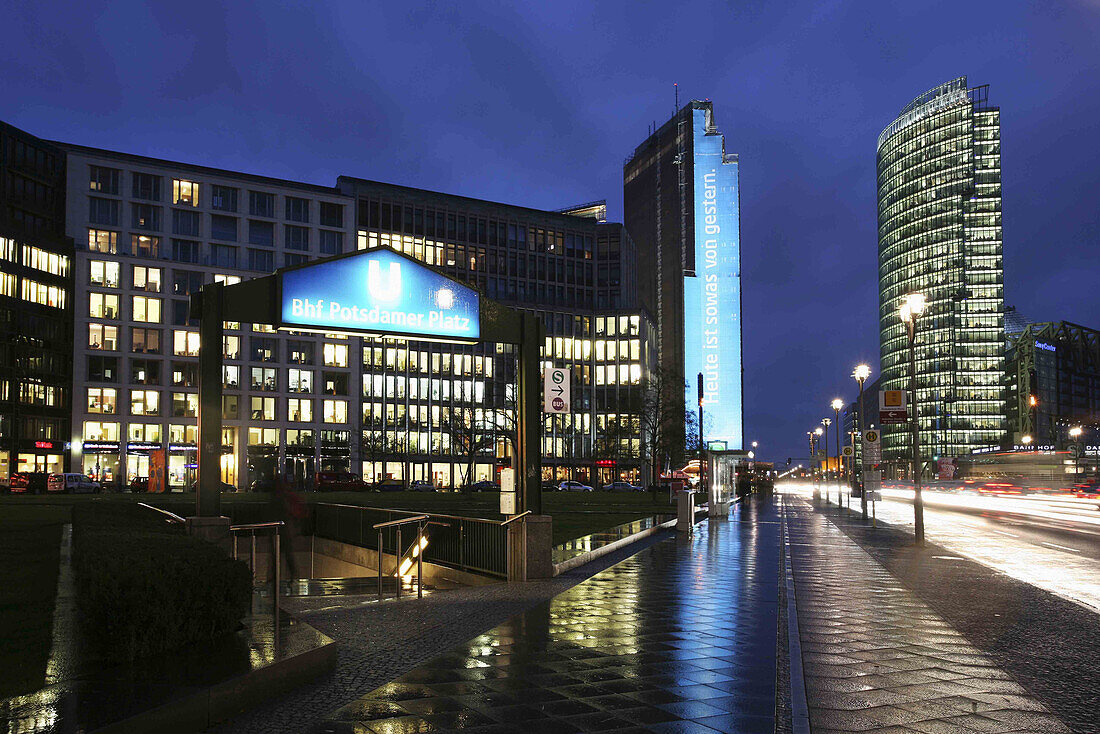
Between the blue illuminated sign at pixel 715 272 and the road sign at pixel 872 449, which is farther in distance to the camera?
the blue illuminated sign at pixel 715 272

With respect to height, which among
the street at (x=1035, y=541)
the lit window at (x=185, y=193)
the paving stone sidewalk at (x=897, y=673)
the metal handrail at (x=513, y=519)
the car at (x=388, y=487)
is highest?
the lit window at (x=185, y=193)

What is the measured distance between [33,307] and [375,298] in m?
74.2

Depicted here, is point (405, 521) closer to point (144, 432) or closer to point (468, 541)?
point (468, 541)

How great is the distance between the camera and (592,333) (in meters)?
114

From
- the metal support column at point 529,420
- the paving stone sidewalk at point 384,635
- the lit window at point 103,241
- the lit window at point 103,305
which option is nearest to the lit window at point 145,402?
the lit window at point 103,305

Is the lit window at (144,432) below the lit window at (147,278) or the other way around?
below

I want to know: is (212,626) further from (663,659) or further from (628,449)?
(628,449)

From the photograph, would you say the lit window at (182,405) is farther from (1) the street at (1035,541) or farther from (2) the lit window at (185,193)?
(1) the street at (1035,541)

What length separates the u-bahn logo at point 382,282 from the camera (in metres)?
14.1

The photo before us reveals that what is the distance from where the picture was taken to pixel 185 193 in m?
87.6

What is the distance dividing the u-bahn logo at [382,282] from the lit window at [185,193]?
266ft

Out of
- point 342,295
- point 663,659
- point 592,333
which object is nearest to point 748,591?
point 663,659

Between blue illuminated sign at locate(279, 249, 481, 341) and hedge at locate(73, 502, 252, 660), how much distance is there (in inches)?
247

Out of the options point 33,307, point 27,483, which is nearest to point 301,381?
point 33,307
